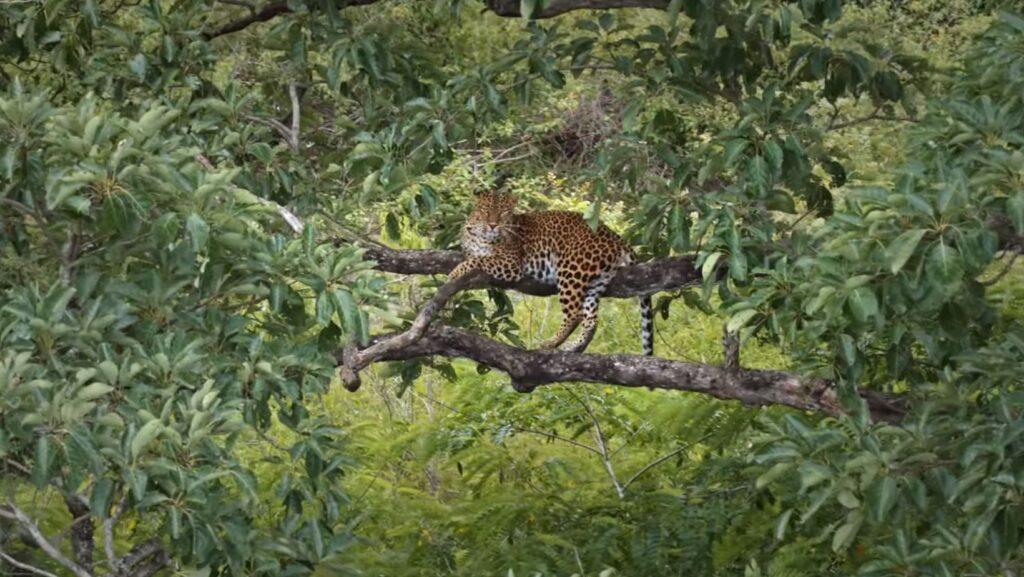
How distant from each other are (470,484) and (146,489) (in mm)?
5741

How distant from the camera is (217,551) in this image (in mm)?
5043

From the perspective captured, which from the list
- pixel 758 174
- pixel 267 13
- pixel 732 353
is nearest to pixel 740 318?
pixel 758 174

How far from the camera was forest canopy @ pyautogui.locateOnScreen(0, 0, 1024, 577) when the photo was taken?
15.4ft

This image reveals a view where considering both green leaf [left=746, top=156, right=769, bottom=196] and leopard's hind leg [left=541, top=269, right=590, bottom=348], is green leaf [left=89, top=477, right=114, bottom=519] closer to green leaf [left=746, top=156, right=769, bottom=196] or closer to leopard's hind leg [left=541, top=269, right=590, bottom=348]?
green leaf [left=746, top=156, right=769, bottom=196]

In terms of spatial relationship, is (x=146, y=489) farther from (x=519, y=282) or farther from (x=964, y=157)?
(x=519, y=282)

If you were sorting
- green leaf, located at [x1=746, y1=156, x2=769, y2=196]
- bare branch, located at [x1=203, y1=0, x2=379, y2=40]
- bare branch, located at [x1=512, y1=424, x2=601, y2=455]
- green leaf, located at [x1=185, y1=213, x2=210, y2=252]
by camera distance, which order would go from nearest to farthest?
1. green leaf, located at [x1=185, y1=213, x2=210, y2=252]
2. green leaf, located at [x1=746, y1=156, x2=769, y2=196]
3. bare branch, located at [x1=203, y1=0, x2=379, y2=40]
4. bare branch, located at [x1=512, y1=424, x2=601, y2=455]

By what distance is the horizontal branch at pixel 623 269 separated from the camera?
24.0 ft

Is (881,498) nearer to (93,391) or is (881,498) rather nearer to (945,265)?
(945,265)

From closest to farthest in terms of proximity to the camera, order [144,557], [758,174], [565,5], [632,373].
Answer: [144,557]
[758,174]
[565,5]
[632,373]

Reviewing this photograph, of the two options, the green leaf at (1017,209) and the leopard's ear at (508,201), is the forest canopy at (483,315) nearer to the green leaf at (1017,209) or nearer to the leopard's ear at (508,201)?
the green leaf at (1017,209)

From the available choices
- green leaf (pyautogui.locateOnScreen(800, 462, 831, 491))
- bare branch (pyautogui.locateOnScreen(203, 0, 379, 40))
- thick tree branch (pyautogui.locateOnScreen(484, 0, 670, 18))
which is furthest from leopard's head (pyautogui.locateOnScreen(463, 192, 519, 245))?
green leaf (pyautogui.locateOnScreen(800, 462, 831, 491))

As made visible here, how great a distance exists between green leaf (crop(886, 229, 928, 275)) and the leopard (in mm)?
3876

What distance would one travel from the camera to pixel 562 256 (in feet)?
29.6

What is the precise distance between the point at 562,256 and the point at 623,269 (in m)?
0.78
